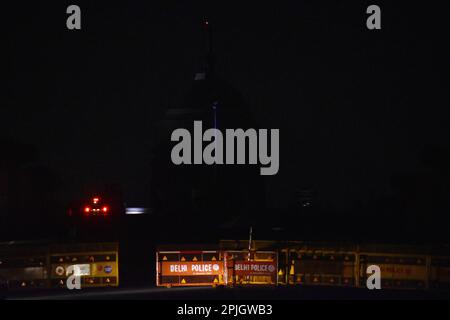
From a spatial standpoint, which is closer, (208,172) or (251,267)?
(251,267)

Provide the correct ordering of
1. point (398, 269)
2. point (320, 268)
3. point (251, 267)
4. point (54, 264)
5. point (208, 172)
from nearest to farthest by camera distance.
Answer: point (398, 269), point (251, 267), point (54, 264), point (320, 268), point (208, 172)

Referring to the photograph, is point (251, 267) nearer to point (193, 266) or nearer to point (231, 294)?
point (231, 294)

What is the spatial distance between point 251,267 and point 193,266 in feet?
7.55

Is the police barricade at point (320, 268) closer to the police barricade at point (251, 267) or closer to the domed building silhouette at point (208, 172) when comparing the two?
the police barricade at point (251, 267)

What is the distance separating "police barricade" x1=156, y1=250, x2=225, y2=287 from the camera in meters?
38.2

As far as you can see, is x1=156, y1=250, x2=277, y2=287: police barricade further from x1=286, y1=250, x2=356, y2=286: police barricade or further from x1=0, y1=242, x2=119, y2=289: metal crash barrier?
x1=0, y1=242, x2=119, y2=289: metal crash barrier

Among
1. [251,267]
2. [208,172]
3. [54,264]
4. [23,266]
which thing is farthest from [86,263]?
[208,172]

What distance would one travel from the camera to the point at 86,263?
3872 cm

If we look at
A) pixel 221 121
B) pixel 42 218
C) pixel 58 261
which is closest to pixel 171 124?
pixel 221 121

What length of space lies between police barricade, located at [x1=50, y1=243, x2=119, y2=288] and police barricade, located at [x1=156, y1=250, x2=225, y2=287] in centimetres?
214

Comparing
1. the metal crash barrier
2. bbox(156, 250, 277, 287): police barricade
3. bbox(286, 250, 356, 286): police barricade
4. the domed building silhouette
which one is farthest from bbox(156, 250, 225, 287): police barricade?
the domed building silhouette

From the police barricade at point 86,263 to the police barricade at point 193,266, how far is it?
2139 millimetres
